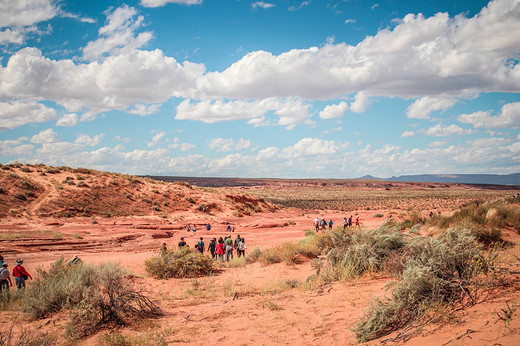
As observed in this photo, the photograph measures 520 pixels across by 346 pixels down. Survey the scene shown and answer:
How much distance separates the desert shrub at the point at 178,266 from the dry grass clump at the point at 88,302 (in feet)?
14.7

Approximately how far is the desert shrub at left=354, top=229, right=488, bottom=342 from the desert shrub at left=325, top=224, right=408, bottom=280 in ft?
10.6

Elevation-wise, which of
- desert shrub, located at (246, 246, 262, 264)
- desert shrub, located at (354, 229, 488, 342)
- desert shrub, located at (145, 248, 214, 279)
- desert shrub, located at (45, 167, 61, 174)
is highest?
desert shrub, located at (45, 167, 61, 174)

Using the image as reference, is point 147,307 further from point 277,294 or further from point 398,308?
point 398,308

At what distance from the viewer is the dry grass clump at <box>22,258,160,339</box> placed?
21.4 ft

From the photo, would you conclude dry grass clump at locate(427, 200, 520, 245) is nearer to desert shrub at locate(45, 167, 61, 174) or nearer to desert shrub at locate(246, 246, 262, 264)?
desert shrub at locate(246, 246, 262, 264)

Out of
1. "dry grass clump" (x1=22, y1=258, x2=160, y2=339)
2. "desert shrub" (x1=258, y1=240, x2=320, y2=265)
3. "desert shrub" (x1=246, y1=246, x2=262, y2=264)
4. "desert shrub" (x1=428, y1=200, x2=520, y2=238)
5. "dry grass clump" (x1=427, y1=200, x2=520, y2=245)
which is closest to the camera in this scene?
"dry grass clump" (x1=22, y1=258, x2=160, y2=339)

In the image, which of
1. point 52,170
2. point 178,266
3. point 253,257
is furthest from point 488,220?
point 52,170

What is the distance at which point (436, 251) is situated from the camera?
604cm

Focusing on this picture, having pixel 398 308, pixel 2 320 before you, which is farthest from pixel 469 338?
pixel 2 320

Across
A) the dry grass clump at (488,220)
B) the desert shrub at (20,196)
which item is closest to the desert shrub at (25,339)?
the dry grass clump at (488,220)

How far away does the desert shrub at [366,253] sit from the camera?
362 inches

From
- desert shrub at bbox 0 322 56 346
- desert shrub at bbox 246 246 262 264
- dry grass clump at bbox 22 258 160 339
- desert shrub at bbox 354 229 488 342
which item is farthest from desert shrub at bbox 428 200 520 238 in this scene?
desert shrub at bbox 0 322 56 346

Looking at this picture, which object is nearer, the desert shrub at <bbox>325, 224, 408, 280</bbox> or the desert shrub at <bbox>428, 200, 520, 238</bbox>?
the desert shrub at <bbox>325, 224, 408, 280</bbox>

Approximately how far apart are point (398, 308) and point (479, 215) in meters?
12.8
